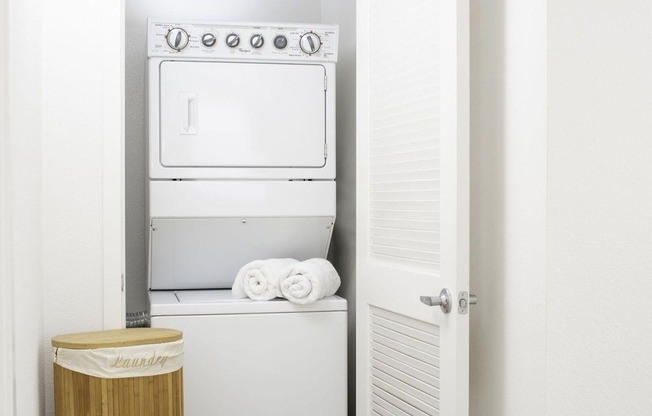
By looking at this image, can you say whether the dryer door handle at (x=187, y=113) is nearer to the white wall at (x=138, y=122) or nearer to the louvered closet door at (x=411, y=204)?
the white wall at (x=138, y=122)

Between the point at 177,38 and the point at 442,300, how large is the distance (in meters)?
1.44

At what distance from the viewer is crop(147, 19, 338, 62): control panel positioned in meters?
2.77

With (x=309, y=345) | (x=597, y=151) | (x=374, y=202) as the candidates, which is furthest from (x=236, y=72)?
(x=597, y=151)

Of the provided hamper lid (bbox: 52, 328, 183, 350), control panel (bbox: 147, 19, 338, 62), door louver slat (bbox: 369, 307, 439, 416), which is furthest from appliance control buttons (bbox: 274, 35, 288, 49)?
hamper lid (bbox: 52, 328, 183, 350)

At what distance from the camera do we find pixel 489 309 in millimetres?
1985

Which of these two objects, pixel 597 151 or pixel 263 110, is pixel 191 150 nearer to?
pixel 263 110

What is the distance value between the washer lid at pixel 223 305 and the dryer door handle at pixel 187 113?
1.95 ft

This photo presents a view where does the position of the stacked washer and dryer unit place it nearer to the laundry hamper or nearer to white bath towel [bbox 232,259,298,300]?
white bath towel [bbox 232,259,298,300]

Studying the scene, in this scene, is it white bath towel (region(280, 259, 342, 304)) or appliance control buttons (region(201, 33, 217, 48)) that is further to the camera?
appliance control buttons (region(201, 33, 217, 48))

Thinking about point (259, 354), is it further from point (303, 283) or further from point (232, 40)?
point (232, 40)

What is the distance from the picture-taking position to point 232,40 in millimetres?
2818

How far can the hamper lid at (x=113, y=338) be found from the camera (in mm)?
2068

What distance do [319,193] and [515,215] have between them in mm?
1137

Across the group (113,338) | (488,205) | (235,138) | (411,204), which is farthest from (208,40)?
(488,205)
